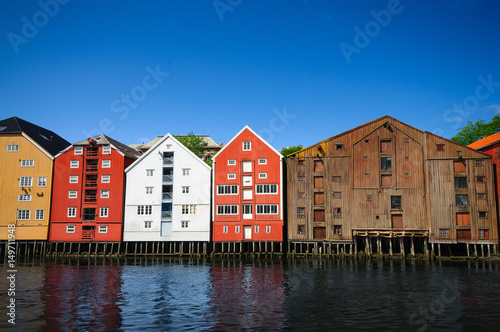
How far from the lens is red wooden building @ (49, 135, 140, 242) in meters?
58.3

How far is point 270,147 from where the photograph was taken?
189ft

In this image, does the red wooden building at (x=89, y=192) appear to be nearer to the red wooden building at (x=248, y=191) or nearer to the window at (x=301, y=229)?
the red wooden building at (x=248, y=191)

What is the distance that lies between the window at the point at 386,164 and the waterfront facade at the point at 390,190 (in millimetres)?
139

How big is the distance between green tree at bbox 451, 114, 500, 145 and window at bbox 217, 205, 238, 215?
53.5m

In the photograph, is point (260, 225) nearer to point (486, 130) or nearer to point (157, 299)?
point (157, 299)

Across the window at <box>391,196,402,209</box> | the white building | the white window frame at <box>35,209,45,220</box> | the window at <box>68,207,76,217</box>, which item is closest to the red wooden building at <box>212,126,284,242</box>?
the white building

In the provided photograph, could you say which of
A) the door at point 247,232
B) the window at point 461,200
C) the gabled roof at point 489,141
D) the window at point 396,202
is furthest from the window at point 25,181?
the gabled roof at point 489,141

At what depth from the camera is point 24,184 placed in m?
60.0

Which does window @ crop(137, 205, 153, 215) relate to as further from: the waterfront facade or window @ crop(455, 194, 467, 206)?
window @ crop(455, 194, 467, 206)

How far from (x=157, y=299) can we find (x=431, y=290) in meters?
20.2

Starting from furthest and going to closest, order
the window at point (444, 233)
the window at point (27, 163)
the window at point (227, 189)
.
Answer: the window at point (27, 163)
the window at point (227, 189)
the window at point (444, 233)

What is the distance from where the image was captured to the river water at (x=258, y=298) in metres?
19.1

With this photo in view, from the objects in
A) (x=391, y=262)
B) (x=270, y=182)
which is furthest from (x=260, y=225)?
(x=391, y=262)

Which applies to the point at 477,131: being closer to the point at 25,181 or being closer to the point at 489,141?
the point at 489,141
